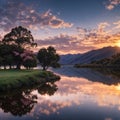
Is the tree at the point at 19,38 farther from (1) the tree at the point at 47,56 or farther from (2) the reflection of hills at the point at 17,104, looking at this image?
(2) the reflection of hills at the point at 17,104

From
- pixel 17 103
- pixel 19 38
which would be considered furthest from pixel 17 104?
pixel 19 38

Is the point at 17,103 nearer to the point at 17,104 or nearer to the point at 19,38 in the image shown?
the point at 17,104

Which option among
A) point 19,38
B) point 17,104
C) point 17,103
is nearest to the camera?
Result: point 17,104

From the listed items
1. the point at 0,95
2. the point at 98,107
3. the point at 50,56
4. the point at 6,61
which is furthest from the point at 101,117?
the point at 50,56

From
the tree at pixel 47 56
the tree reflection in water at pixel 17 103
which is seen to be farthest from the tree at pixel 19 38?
the tree reflection in water at pixel 17 103

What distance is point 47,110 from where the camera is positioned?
114 ft

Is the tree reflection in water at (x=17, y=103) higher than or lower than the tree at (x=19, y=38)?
lower

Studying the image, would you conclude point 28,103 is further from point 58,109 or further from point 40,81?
point 40,81

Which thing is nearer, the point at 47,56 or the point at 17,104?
the point at 17,104

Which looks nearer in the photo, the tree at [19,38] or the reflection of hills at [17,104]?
the reflection of hills at [17,104]

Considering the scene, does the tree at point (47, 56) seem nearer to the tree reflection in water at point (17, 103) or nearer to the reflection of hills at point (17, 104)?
the tree reflection in water at point (17, 103)

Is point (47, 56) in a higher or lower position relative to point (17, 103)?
higher

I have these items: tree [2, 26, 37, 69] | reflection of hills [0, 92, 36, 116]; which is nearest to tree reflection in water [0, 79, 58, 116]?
reflection of hills [0, 92, 36, 116]

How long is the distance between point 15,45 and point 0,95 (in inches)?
2412
